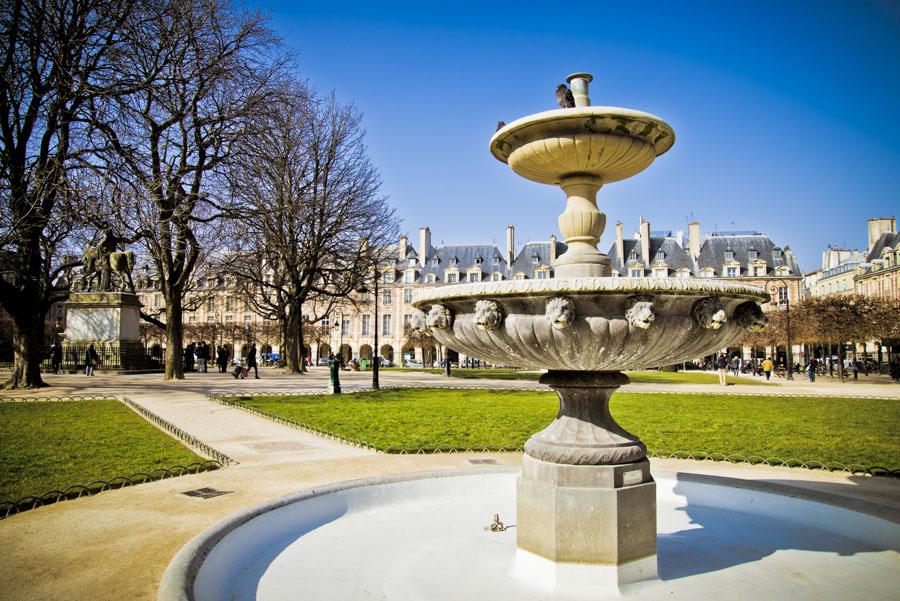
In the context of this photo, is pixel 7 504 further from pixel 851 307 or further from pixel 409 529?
pixel 851 307

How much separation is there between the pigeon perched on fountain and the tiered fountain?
24cm

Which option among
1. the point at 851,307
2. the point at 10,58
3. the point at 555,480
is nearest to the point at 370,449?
the point at 555,480

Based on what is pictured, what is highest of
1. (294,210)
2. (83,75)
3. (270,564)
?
(83,75)

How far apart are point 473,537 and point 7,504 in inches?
167

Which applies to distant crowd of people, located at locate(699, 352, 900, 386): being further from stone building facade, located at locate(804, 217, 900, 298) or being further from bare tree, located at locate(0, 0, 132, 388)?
bare tree, located at locate(0, 0, 132, 388)

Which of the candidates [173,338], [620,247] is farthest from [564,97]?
[620,247]

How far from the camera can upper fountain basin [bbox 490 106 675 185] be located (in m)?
4.05

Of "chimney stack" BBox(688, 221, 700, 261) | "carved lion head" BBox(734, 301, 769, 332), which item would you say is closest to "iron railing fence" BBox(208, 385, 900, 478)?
"carved lion head" BBox(734, 301, 769, 332)

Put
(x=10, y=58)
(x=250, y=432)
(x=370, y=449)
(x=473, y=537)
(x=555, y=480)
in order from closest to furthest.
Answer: (x=555, y=480), (x=473, y=537), (x=370, y=449), (x=250, y=432), (x=10, y=58)

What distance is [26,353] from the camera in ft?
58.5

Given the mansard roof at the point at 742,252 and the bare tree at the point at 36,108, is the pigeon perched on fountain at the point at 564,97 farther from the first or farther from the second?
the mansard roof at the point at 742,252

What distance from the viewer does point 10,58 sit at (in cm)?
1594

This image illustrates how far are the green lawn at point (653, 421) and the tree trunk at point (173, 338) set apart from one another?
23.9 ft

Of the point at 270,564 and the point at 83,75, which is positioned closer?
the point at 270,564
